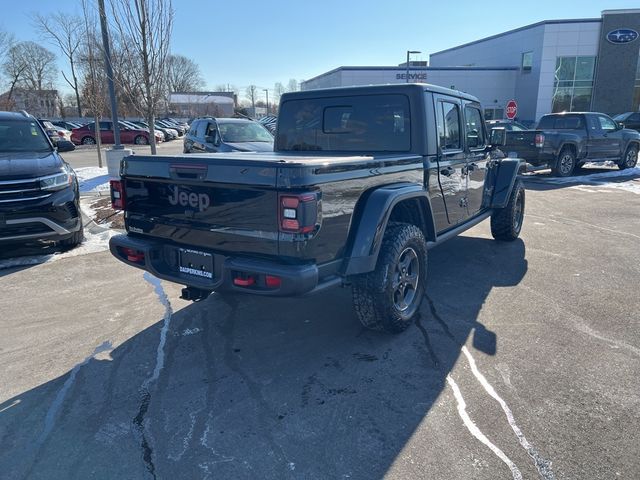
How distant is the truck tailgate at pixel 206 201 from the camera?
2.96 metres

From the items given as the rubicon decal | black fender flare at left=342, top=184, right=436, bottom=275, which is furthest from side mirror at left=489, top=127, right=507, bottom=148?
the rubicon decal

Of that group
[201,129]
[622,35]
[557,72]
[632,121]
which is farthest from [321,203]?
[622,35]

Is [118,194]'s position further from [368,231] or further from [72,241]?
[72,241]

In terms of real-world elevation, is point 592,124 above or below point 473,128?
above

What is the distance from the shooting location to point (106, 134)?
29.1 meters

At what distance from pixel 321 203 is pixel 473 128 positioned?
337 centimetres

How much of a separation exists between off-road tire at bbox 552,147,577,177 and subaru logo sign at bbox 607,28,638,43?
2887 cm

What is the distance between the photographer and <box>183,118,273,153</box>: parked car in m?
11.3

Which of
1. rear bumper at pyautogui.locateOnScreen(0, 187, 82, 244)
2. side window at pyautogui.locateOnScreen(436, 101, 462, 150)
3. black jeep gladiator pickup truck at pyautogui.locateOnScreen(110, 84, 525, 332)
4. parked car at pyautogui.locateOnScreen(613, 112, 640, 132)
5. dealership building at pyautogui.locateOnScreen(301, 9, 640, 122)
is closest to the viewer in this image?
black jeep gladiator pickup truck at pyautogui.locateOnScreen(110, 84, 525, 332)

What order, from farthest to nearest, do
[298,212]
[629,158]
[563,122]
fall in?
[629,158] < [563,122] < [298,212]

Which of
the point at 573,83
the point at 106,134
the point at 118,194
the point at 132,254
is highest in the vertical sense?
the point at 573,83

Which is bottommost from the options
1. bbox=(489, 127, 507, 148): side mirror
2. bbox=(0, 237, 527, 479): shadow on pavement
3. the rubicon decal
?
bbox=(0, 237, 527, 479): shadow on pavement

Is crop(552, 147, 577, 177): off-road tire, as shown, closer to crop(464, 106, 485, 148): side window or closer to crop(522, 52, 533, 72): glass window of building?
crop(464, 106, 485, 148): side window

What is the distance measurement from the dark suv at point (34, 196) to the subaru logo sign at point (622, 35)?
41289 millimetres
